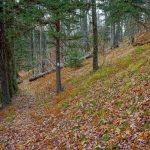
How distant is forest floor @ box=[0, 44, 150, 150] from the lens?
890 cm

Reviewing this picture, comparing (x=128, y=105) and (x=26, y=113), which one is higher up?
(x=128, y=105)

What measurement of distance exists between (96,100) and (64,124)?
207 cm

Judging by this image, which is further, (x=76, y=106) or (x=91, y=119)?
(x=76, y=106)

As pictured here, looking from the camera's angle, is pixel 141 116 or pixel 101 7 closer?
pixel 141 116

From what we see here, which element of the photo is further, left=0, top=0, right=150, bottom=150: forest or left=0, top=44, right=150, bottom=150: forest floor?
left=0, top=0, right=150, bottom=150: forest

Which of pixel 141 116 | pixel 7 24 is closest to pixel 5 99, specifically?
pixel 7 24

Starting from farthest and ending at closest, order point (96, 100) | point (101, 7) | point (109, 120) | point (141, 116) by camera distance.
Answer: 1. point (101, 7)
2. point (96, 100)
3. point (109, 120)
4. point (141, 116)

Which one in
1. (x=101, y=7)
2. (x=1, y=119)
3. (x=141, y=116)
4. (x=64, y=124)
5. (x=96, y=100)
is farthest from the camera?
(x=101, y=7)

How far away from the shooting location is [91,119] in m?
11.6

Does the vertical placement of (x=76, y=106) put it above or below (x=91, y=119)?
below

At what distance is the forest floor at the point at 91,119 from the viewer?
8.90m

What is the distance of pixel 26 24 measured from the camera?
20.3 meters

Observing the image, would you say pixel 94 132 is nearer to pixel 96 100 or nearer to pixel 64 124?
pixel 64 124

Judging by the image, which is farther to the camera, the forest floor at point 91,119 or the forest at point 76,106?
the forest at point 76,106
